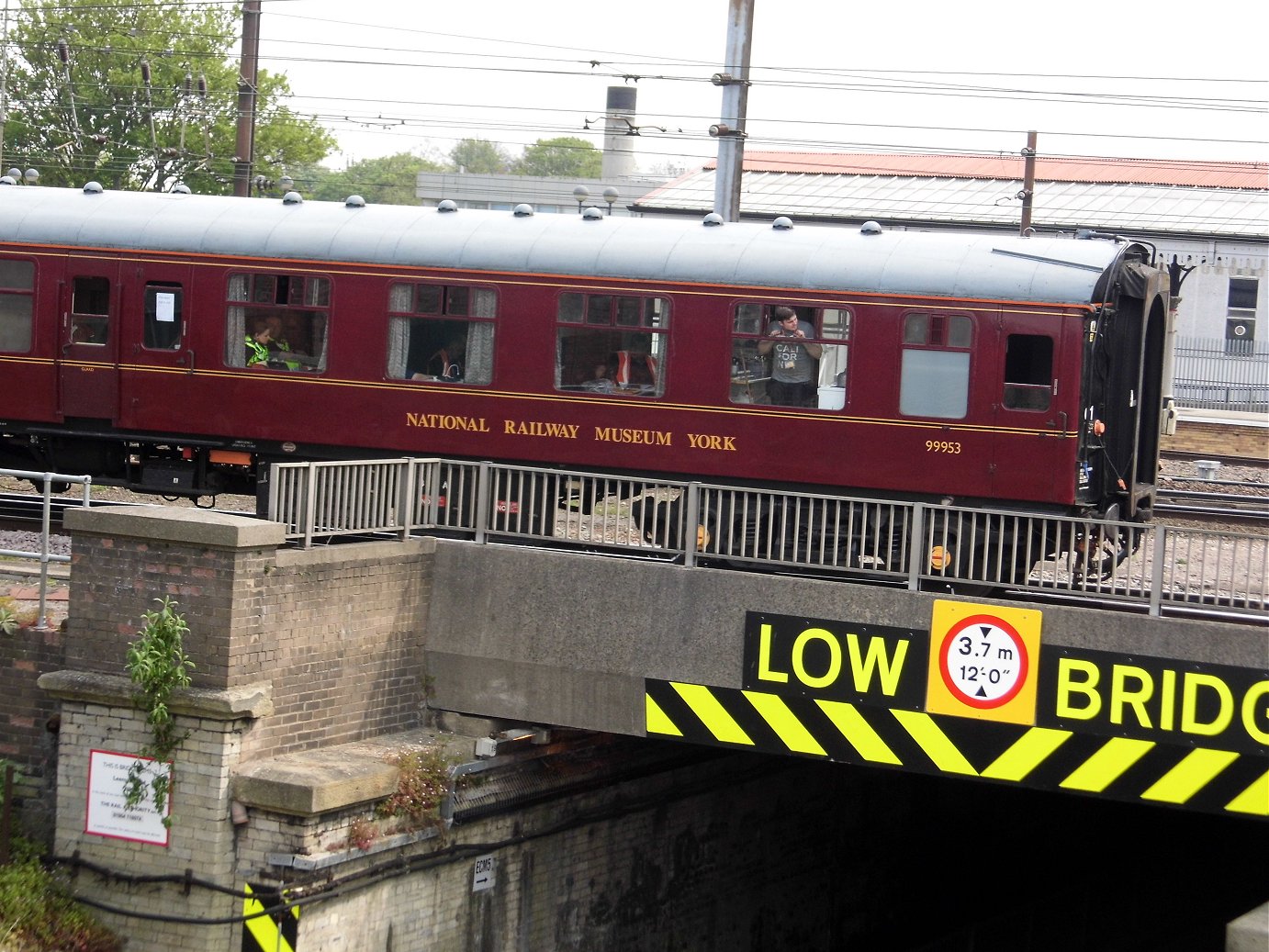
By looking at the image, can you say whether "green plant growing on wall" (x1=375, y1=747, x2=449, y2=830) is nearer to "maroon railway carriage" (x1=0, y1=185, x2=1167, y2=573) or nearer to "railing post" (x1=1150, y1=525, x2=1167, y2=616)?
"maroon railway carriage" (x1=0, y1=185, x2=1167, y2=573)

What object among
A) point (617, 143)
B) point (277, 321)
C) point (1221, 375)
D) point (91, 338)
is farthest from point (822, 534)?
point (617, 143)

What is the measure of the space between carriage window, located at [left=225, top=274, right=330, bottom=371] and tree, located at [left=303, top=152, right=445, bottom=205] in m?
89.5

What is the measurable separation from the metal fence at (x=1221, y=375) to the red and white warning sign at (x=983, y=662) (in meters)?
29.4

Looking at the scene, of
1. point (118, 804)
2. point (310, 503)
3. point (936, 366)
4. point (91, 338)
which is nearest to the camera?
point (118, 804)

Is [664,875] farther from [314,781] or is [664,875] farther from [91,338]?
[91,338]

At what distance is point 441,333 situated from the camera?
16078mm

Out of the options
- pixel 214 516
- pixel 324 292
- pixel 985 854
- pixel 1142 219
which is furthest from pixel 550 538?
pixel 1142 219

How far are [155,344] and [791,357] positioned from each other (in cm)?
691

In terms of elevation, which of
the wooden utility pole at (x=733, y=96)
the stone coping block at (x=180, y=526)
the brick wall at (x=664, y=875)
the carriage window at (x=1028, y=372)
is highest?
the wooden utility pole at (x=733, y=96)

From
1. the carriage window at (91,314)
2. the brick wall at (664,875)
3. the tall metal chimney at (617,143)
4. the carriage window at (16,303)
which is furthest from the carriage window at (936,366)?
the tall metal chimney at (617,143)

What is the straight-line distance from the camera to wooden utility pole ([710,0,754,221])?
60.4ft

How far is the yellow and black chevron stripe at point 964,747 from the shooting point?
10.7 metres

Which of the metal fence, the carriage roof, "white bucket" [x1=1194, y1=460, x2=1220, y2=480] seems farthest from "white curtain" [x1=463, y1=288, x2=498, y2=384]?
the metal fence

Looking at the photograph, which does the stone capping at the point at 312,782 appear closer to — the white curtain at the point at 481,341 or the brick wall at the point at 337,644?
the brick wall at the point at 337,644
